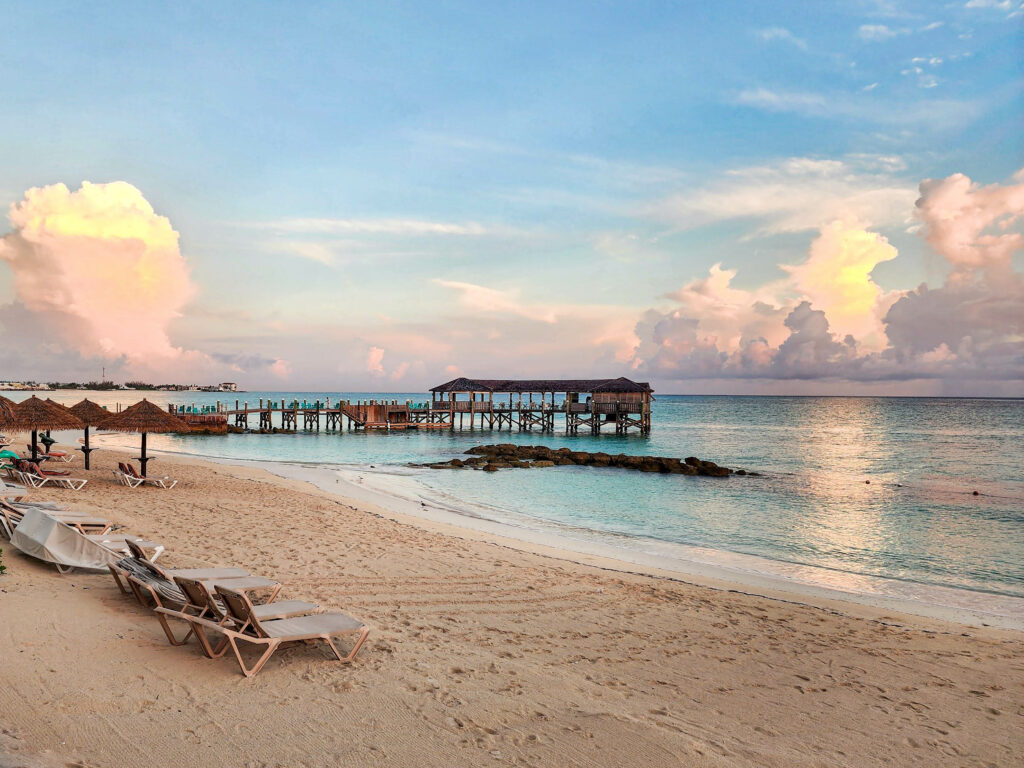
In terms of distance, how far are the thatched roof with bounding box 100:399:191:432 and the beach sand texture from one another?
308 inches

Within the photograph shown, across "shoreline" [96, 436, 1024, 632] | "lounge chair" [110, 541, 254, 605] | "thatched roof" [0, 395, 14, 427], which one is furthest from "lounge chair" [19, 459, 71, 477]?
"lounge chair" [110, 541, 254, 605]

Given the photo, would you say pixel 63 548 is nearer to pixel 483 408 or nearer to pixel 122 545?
pixel 122 545

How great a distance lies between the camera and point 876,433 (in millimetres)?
57031

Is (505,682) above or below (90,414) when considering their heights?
below

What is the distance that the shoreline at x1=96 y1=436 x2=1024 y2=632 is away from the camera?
8789 millimetres

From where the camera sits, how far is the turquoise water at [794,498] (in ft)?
42.9

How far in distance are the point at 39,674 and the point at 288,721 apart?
1.81 meters

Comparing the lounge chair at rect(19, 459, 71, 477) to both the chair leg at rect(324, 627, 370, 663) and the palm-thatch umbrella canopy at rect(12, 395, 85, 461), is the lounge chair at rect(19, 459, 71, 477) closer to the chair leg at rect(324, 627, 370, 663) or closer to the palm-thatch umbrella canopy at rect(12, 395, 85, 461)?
the palm-thatch umbrella canopy at rect(12, 395, 85, 461)

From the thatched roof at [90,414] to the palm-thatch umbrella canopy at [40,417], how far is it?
454 millimetres

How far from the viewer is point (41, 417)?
16.1 m

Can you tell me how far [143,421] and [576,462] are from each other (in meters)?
18.3

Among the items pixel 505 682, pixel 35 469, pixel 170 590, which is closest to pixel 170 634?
pixel 170 590

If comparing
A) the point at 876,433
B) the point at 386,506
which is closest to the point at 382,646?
the point at 386,506

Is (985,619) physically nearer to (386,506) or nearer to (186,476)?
(386,506)
